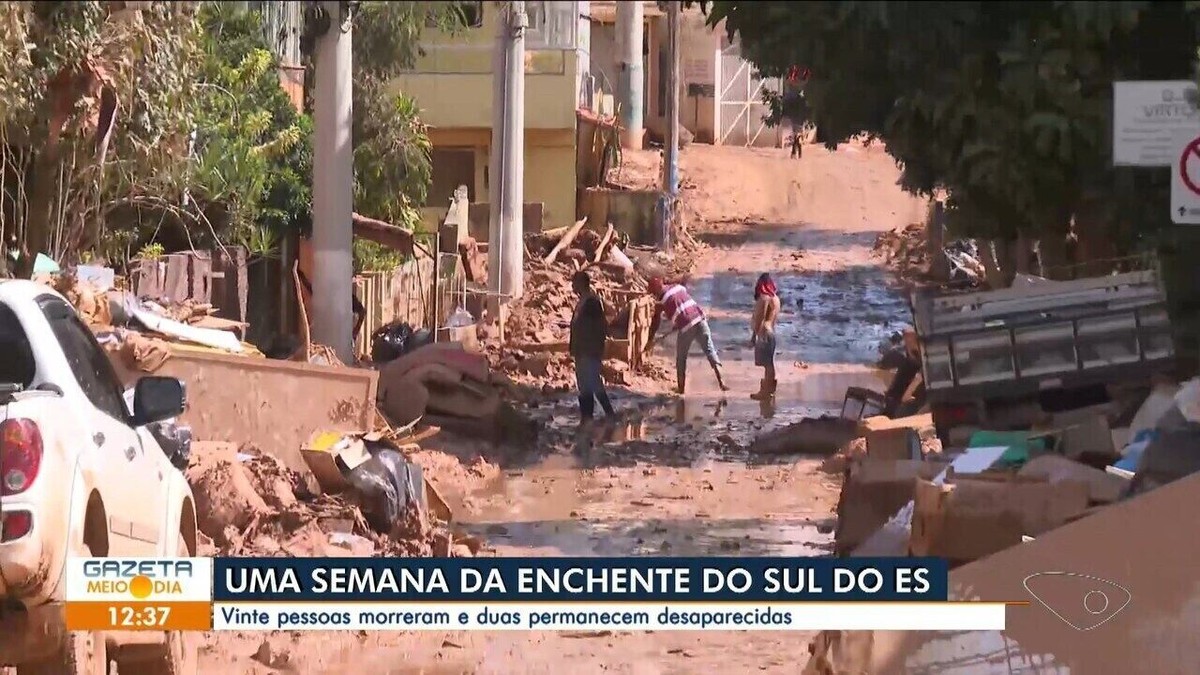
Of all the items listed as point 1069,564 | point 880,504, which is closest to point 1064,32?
point 880,504

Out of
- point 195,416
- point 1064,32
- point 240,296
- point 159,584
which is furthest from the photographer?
point 240,296

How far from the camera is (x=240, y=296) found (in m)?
17.0

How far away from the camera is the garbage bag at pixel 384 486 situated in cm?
1132

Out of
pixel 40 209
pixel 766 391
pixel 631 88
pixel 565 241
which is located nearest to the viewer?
pixel 40 209

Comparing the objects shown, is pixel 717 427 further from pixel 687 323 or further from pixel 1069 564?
pixel 1069 564

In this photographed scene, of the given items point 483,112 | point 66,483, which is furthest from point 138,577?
point 483,112

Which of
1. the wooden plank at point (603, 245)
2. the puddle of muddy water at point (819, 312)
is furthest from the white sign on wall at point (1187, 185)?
the wooden plank at point (603, 245)

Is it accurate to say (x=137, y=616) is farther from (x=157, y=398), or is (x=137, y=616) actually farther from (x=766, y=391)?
(x=766, y=391)

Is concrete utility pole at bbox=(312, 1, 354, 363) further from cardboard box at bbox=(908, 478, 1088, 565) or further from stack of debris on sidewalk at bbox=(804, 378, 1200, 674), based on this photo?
cardboard box at bbox=(908, 478, 1088, 565)

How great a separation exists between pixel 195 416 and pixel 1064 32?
6.22m

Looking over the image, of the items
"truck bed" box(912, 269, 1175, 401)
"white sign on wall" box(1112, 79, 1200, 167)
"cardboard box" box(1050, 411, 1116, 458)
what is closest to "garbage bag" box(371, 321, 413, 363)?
"truck bed" box(912, 269, 1175, 401)

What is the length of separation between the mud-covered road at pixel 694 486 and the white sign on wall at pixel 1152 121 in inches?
112

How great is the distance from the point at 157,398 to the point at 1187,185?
4544mm

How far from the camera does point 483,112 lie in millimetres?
28547
